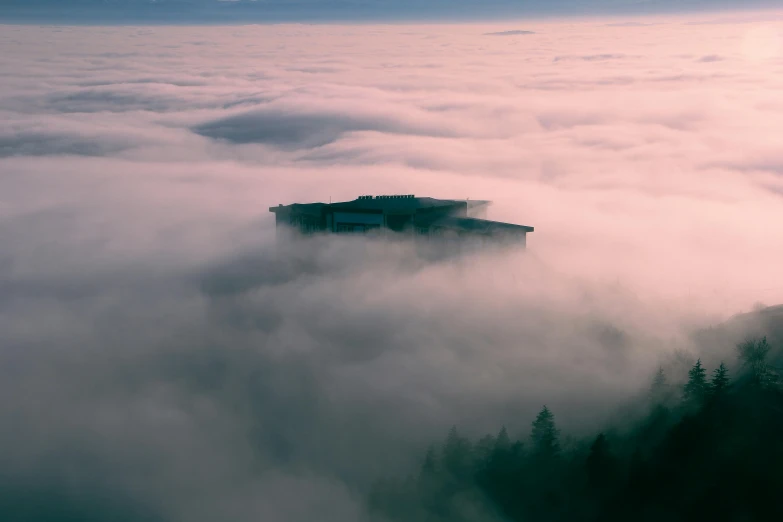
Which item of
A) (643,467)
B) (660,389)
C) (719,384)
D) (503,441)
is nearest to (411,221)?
(503,441)

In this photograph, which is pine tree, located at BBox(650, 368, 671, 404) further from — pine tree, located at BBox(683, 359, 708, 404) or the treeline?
pine tree, located at BBox(683, 359, 708, 404)

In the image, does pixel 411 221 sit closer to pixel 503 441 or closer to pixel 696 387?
pixel 503 441

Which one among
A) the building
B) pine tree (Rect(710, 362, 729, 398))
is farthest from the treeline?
the building

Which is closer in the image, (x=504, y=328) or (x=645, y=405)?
(x=645, y=405)

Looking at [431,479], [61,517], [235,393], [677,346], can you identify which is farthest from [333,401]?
[677,346]

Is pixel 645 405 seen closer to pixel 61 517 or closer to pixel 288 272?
pixel 61 517
